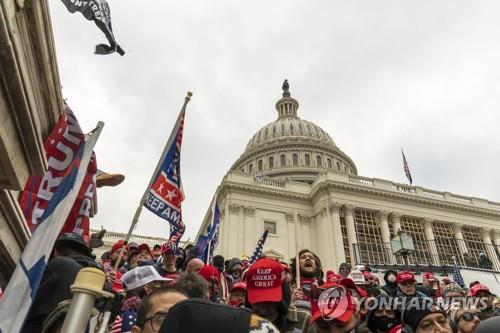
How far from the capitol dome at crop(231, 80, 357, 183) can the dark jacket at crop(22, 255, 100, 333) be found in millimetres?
44581

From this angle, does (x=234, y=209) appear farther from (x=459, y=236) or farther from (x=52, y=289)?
(x=52, y=289)

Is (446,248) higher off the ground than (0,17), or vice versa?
(446,248)

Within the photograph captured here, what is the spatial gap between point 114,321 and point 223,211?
27.9 metres

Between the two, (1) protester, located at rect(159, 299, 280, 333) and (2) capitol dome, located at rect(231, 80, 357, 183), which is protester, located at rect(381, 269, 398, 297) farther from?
(2) capitol dome, located at rect(231, 80, 357, 183)

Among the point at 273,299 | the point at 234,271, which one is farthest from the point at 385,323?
the point at 234,271

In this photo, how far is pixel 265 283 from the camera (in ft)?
10.5

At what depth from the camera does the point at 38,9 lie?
4582 mm

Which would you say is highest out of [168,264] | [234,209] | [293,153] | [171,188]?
[293,153]

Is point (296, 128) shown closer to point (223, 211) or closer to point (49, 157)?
point (223, 211)

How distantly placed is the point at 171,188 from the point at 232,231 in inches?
925

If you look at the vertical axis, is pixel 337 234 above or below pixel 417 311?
above

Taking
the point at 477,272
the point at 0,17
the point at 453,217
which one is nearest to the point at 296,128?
the point at 453,217

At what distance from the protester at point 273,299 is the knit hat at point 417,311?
967 mm

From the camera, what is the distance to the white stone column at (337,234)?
91.1 feet
